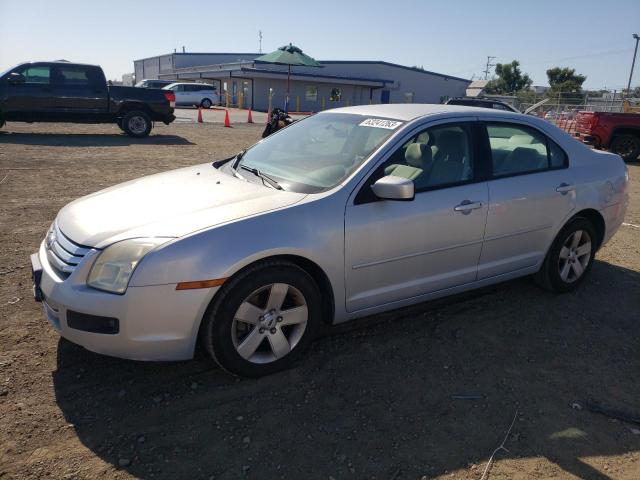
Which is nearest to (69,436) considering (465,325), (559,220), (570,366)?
(465,325)

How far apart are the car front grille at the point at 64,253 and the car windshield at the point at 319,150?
50.9 inches

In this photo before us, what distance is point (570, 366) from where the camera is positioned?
10.9 feet

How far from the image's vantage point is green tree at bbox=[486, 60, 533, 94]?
244ft

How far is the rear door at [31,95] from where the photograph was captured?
12.9m

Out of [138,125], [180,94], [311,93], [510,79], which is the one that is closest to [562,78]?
[510,79]

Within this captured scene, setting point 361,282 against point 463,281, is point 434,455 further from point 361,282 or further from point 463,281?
point 463,281

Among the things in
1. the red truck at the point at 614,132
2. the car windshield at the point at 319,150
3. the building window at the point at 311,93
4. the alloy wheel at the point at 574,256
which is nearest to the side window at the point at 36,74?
the car windshield at the point at 319,150

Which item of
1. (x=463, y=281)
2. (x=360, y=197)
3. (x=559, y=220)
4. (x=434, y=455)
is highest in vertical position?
(x=360, y=197)

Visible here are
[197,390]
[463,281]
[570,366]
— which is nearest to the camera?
[197,390]

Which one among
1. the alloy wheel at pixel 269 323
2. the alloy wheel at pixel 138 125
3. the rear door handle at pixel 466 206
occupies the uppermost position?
the rear door handle at pixel 466 206

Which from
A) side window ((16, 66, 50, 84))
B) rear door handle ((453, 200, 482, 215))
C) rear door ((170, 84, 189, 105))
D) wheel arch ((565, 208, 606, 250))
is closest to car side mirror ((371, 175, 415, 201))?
rear door handle ((453, 200, 482, 215))

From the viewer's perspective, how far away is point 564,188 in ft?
13.5

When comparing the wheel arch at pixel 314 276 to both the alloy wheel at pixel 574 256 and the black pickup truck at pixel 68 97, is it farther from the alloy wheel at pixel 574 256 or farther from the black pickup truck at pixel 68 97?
the black pickup truck at pixel 68 97

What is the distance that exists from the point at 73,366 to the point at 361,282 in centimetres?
184
